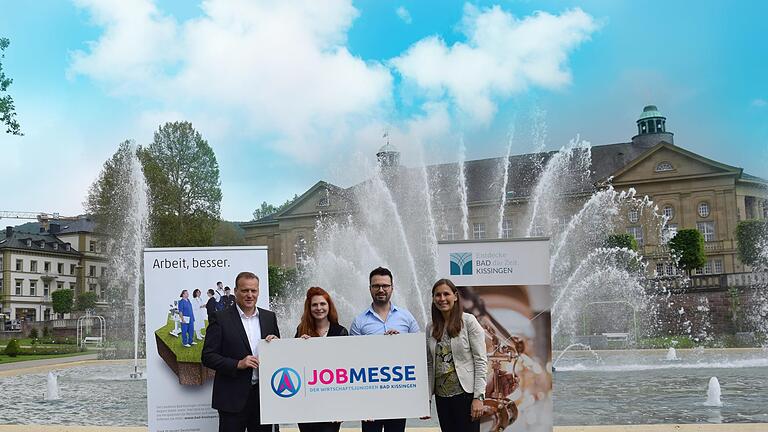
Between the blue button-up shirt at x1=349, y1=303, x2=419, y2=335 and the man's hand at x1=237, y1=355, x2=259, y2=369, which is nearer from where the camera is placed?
the man's hand at x1=237, y1=355, x2=259, y2=369

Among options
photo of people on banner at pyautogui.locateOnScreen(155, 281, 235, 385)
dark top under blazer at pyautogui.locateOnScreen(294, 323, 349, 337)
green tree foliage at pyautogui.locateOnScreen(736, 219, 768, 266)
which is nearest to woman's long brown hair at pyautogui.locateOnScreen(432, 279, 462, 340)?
dark top under blazer at pyautogui.locateOnScreen(294, 323, 349, 337)

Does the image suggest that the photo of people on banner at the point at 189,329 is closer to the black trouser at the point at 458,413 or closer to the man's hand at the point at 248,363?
the man's hand at the point at 248,363

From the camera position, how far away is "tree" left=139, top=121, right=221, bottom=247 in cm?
5294

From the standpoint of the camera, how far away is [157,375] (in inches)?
307

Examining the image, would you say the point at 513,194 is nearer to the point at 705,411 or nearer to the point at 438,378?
the point at 705,411

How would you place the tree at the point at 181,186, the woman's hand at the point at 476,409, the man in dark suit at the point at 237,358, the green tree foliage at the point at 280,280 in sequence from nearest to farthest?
the woman's hand at the point at 476,409 → the man in dark suit at the point at 237,358 → the tree at the point at 181,186 → the green tree foliage at the point at 280,280

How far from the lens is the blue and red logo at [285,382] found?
6316 millimetres

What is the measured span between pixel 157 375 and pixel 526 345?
3971 millimetres

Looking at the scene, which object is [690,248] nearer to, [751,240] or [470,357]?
[751,240]

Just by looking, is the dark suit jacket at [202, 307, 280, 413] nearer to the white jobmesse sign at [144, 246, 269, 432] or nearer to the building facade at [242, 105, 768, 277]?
the white jobmesse sign at [144, 246, 269, 432]

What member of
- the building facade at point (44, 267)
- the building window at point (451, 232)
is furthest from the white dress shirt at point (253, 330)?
the building facade at point (44, 267)

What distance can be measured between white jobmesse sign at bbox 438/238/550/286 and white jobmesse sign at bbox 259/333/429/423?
1824 mm

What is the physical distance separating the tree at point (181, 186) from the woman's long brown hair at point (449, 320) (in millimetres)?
47919

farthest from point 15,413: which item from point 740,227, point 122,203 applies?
point 740,227
